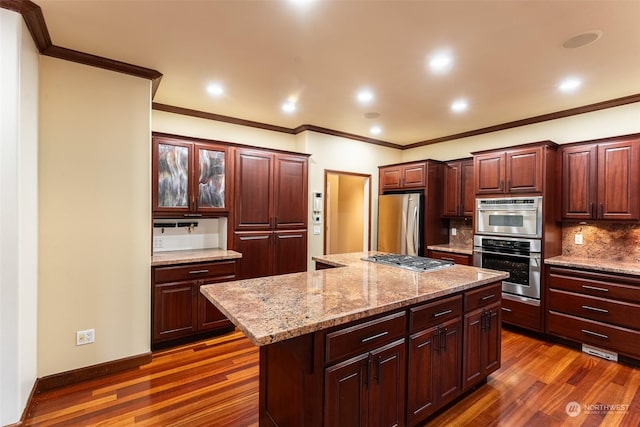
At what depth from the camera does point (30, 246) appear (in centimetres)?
218

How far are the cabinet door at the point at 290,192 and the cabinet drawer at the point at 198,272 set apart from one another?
36.3 inches

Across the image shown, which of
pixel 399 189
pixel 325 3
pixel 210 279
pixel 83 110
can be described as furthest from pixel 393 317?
pixel 399 189

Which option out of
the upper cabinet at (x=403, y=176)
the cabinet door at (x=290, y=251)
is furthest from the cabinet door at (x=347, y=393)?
the upper cabinet at (x=403, y=176)

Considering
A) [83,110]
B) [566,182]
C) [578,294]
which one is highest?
[83,110]

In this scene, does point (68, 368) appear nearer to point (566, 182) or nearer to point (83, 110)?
point (83, 110)

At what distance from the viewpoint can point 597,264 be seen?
10.1 feet

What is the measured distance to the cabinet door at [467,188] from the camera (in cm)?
450

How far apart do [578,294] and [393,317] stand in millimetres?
2690

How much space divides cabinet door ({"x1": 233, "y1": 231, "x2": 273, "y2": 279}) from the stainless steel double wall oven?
272 cm

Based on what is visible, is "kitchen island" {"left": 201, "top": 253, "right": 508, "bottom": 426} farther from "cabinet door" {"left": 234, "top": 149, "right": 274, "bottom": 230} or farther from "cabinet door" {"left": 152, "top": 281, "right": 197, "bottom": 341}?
"cabinet door" {"left": 234, "top": 149, "right": 274, "bottom": 230}

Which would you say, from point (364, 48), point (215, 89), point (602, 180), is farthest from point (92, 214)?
point (602, 180)

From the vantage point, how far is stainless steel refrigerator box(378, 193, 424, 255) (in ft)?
15.4

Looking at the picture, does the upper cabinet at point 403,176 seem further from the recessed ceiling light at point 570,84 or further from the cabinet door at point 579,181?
the recessed ceiling light at point 570,84

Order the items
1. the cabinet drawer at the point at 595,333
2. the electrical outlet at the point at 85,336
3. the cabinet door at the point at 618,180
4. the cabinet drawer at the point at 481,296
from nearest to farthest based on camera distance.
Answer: the cabinet drawer at the point at 481,296 < the electrical outlet at the point at 85,336 < the cabinet drawer at the point at 595,333 < the cabinet door at the point at 618,180
